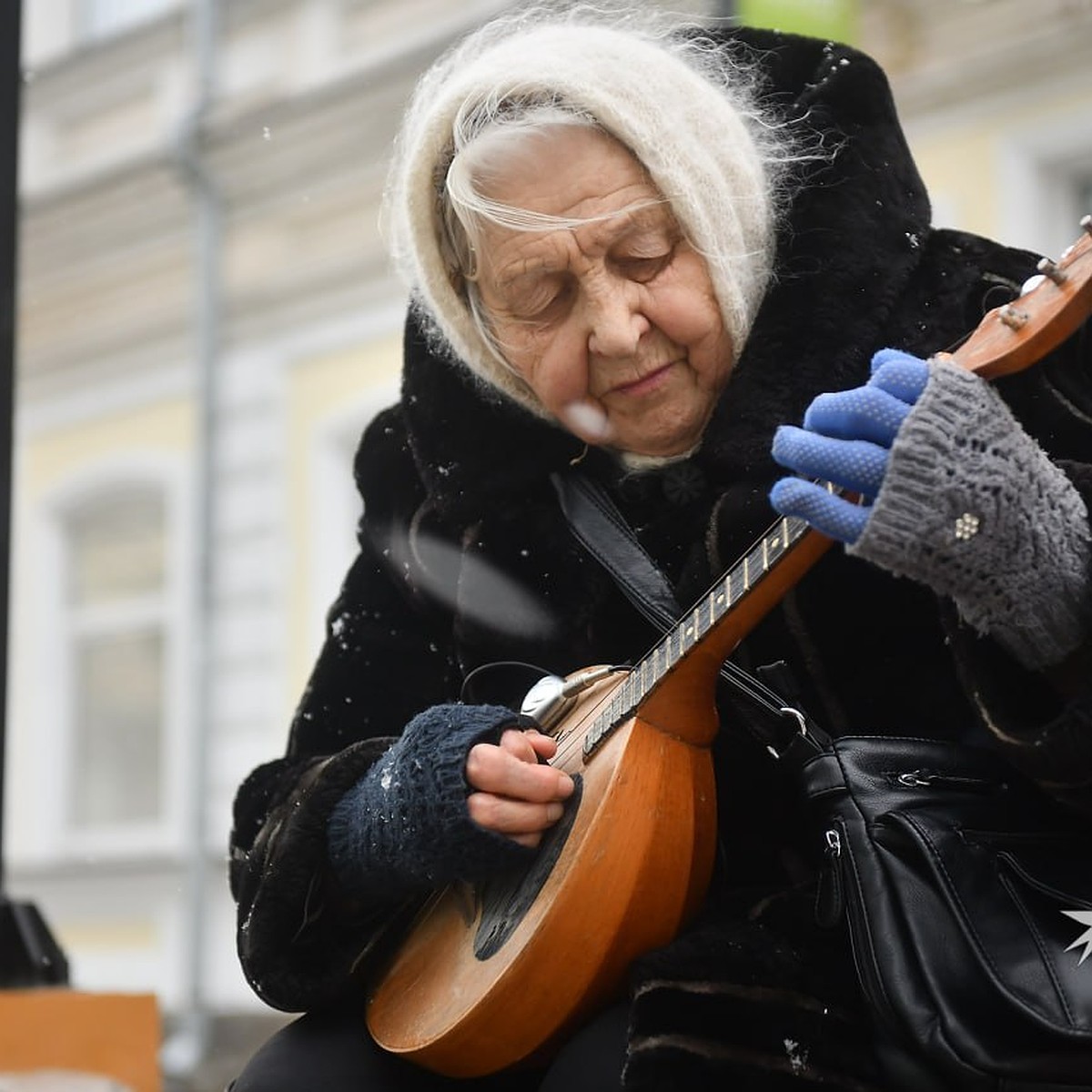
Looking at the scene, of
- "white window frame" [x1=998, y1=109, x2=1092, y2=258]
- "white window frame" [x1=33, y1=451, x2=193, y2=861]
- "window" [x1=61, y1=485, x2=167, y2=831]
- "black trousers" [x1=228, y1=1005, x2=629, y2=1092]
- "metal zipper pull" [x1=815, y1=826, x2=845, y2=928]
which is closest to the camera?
"metal zipper pull" [x1=815, y1=826, x2=845, y2=928]

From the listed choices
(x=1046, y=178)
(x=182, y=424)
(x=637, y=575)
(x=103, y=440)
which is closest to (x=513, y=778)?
(x=637, y=575)

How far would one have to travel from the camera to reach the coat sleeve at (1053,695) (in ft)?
4.00

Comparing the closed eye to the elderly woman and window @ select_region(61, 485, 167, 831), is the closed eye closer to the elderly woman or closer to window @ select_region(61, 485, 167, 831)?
the elderly woman

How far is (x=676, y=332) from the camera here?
162 centimetres

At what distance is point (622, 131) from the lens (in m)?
1.64

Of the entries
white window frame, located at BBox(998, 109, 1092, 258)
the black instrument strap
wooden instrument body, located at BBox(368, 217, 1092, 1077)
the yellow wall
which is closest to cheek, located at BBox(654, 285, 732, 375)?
the black instrument strap

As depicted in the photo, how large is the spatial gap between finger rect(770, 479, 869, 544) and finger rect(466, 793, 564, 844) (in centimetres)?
38

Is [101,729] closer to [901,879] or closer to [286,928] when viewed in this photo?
[286,928]

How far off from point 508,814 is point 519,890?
0.07m

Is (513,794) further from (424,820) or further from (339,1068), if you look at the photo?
(339,1068)

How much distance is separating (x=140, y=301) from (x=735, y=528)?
7010 millimetres

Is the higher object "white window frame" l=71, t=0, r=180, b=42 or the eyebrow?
"white window frame" l=71, t=0, r=180, b=42

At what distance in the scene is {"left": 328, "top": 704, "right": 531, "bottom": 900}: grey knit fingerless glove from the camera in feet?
4.79

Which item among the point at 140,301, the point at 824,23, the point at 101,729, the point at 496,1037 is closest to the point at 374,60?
the point at 140,301
